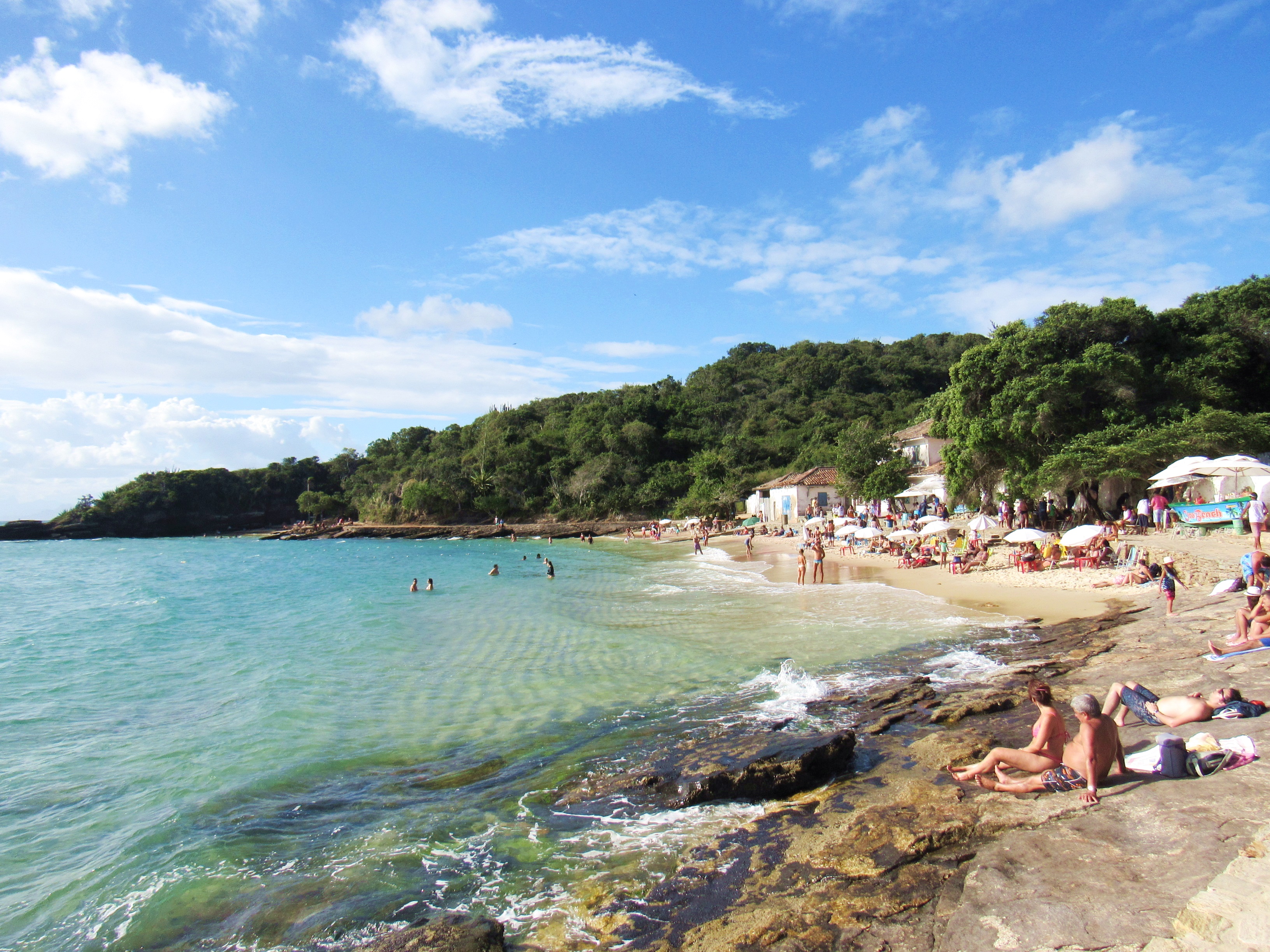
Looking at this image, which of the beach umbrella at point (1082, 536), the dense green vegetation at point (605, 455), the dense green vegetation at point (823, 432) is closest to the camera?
the beach umbrella at point (1082, 536)

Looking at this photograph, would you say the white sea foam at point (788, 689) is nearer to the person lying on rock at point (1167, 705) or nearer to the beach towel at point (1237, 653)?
the person lying on rock at point (1167, 705)

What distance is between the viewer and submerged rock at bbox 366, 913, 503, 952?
4141 millimetres

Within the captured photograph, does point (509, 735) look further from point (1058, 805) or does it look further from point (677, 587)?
point (677, 587)

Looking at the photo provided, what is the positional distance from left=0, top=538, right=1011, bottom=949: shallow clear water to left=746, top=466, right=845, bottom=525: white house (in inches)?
840

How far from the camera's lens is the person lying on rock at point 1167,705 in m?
6.02

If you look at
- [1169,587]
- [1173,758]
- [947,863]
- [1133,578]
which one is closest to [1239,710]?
[1173,758]

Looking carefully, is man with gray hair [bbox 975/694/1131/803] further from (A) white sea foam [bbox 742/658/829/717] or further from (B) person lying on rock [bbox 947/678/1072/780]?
(A) white sea foam [bbox 742/658/829/717]

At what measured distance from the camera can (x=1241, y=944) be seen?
2953 mm

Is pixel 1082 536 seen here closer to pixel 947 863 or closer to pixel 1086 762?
pixel 1086 762

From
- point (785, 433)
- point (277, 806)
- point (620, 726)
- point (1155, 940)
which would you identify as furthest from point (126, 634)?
point (785, 433)

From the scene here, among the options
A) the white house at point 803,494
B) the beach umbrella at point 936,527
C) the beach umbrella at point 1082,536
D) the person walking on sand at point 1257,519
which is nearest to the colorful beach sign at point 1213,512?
the person walking on sand at point 1257,519

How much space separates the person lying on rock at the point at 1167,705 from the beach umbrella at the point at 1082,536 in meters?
12.0

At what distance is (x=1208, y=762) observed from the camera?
496 centimetres

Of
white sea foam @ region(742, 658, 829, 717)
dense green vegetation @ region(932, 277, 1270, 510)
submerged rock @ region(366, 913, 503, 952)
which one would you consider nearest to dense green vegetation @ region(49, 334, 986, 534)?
dense green vegetation @ region(932, 277, 1270, 510)
